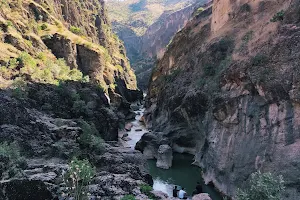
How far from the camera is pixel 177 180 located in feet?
95.7

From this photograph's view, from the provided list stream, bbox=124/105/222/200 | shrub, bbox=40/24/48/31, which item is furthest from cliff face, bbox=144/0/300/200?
shrub, bbox=40/24/48/31

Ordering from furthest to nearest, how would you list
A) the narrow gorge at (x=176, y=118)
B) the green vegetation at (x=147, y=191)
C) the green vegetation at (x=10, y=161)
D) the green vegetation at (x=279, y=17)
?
the green vegetation at (x=279, y=17) < the green vegetation at (x=147, y=191) < the narrow gorge at (x=176, y=118) < the green vegetation at (x=10, y=161)

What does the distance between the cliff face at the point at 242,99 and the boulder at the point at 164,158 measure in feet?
8.42

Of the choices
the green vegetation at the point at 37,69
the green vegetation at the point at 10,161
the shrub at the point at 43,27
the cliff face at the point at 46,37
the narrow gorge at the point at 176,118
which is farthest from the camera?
the shrub at the point at 43,27

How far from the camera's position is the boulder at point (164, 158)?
3254 cm

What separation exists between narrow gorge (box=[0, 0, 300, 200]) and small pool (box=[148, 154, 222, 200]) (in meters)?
0.09

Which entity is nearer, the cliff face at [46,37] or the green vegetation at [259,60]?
the green vegetation at [259,60]

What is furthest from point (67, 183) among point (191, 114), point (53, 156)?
point (191, 114)

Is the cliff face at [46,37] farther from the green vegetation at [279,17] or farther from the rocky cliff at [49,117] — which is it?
the green vegetation at [279,17]

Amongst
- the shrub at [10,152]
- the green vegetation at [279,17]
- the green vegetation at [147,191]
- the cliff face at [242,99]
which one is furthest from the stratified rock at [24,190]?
the green vegetation at [279,17]

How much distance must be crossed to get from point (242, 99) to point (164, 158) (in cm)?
1063

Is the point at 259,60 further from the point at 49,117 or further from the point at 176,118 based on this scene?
the point at 49,117

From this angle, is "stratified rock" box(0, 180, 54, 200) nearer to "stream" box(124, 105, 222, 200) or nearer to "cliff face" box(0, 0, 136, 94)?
"stream" box(124, 105, 222, 200)

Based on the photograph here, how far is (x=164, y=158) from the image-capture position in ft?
107
